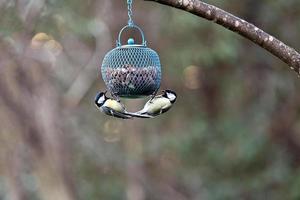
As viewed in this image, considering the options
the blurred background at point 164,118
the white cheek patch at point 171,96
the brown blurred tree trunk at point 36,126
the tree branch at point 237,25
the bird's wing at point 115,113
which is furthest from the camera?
the blurred background at point 164,118

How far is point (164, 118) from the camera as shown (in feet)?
37.4

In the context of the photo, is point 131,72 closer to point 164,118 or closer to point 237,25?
point 237,25

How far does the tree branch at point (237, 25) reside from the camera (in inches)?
129

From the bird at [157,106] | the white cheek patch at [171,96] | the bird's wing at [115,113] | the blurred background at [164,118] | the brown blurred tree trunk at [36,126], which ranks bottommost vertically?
the bird's wing at [115,113]

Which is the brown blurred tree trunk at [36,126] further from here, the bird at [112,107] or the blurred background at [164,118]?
the bird at [112,107]

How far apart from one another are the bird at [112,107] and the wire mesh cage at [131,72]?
0.49 feet

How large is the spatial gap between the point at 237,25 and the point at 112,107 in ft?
2.86

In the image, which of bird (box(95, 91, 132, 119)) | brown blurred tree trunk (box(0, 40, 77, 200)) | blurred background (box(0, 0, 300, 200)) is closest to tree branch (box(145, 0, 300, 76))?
bird (box(95, 91, 132, 119))

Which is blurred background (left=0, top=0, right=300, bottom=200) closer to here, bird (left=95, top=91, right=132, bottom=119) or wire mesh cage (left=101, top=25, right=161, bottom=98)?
wire mesh cage (left=101, top=25, right=161, bottom=98)

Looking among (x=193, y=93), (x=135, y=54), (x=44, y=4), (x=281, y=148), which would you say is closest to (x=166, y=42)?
(x=193, y=93)

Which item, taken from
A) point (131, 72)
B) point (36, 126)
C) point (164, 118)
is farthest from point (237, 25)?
point (164, 118)

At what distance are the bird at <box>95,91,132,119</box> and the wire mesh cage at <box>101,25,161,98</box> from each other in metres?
0.15

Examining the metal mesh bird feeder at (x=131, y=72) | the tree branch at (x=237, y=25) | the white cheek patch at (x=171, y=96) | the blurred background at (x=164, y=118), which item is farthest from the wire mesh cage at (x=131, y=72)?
the blurred background at (x=164, y=118)

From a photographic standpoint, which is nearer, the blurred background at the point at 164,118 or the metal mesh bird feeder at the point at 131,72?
the metal mesh bird feeder at the point at 131,72
